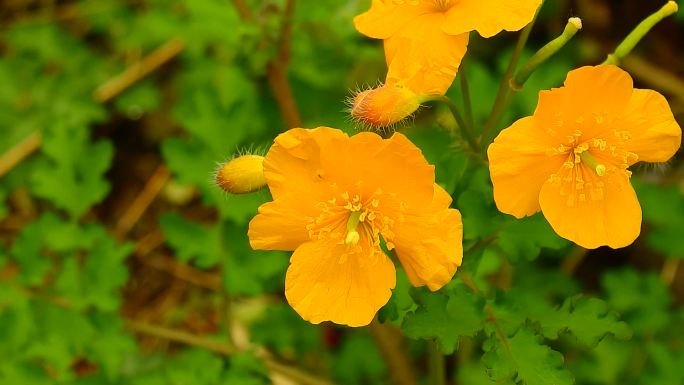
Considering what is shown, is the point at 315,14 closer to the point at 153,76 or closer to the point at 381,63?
the point at 381,63

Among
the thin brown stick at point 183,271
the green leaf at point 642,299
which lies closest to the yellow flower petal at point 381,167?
the green leaf at point 642,299

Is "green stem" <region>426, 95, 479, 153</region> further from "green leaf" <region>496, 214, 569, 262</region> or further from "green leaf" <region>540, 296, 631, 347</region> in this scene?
"green leaf" <region>540, 296, 631, 347</region>

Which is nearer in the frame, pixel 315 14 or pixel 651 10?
pixel 315 14

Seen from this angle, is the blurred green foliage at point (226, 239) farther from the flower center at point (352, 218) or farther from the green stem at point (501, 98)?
the flower center at point (352, 218)

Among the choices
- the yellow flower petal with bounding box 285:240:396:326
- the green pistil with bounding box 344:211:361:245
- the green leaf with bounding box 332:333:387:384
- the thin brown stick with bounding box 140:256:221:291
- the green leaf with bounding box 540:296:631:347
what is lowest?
the thin brown stick with bounding box 140:256:221:291

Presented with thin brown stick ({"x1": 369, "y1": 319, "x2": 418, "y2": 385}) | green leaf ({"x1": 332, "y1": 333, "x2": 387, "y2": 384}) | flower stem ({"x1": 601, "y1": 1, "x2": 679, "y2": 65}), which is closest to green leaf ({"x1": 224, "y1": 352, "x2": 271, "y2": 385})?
thin brown stick ({"x1": 369, "y1": 319, "x2": 418, "y2": 385})

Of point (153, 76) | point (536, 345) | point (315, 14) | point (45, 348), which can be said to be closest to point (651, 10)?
point (315, 14)
